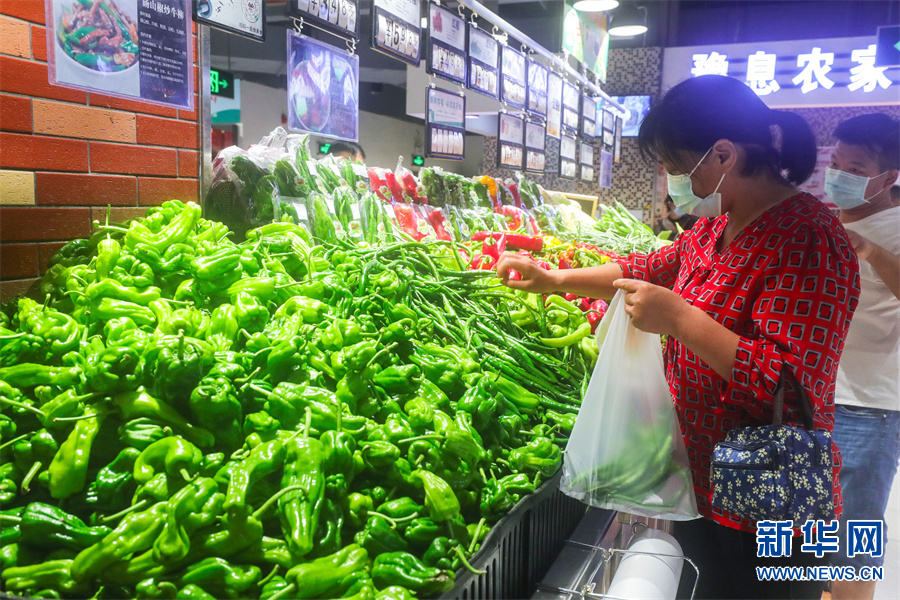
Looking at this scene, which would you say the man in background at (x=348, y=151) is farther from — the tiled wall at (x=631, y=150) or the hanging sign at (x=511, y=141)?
the tiled wall at (x=631, y=150)

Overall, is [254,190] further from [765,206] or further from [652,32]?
[652,32]

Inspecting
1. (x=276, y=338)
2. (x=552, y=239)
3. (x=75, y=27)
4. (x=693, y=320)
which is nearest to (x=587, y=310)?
(x=552, y=239)

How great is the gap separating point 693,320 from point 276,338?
38.5 inches

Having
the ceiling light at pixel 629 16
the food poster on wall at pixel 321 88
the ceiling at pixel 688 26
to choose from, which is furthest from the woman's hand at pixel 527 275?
the ceiling light at pixel 629 16

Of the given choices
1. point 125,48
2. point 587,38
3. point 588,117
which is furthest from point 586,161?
point 125,48

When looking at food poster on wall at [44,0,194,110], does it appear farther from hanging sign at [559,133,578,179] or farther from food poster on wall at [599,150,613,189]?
food poster on wall at [599,150,613,189]

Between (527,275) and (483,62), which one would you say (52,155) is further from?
(483,62)

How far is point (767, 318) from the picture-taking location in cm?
150

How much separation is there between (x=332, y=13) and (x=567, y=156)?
4.39 meters

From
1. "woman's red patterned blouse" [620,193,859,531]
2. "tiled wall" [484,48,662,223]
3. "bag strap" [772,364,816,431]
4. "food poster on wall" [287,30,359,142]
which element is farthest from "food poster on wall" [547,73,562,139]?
"bag strap" [772,364,816,431]

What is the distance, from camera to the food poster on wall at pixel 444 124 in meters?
4.40

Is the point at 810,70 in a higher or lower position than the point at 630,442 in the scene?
higher

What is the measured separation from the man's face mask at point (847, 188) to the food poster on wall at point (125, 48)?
A: 8.16ft

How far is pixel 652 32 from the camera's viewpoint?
39.8 ft
